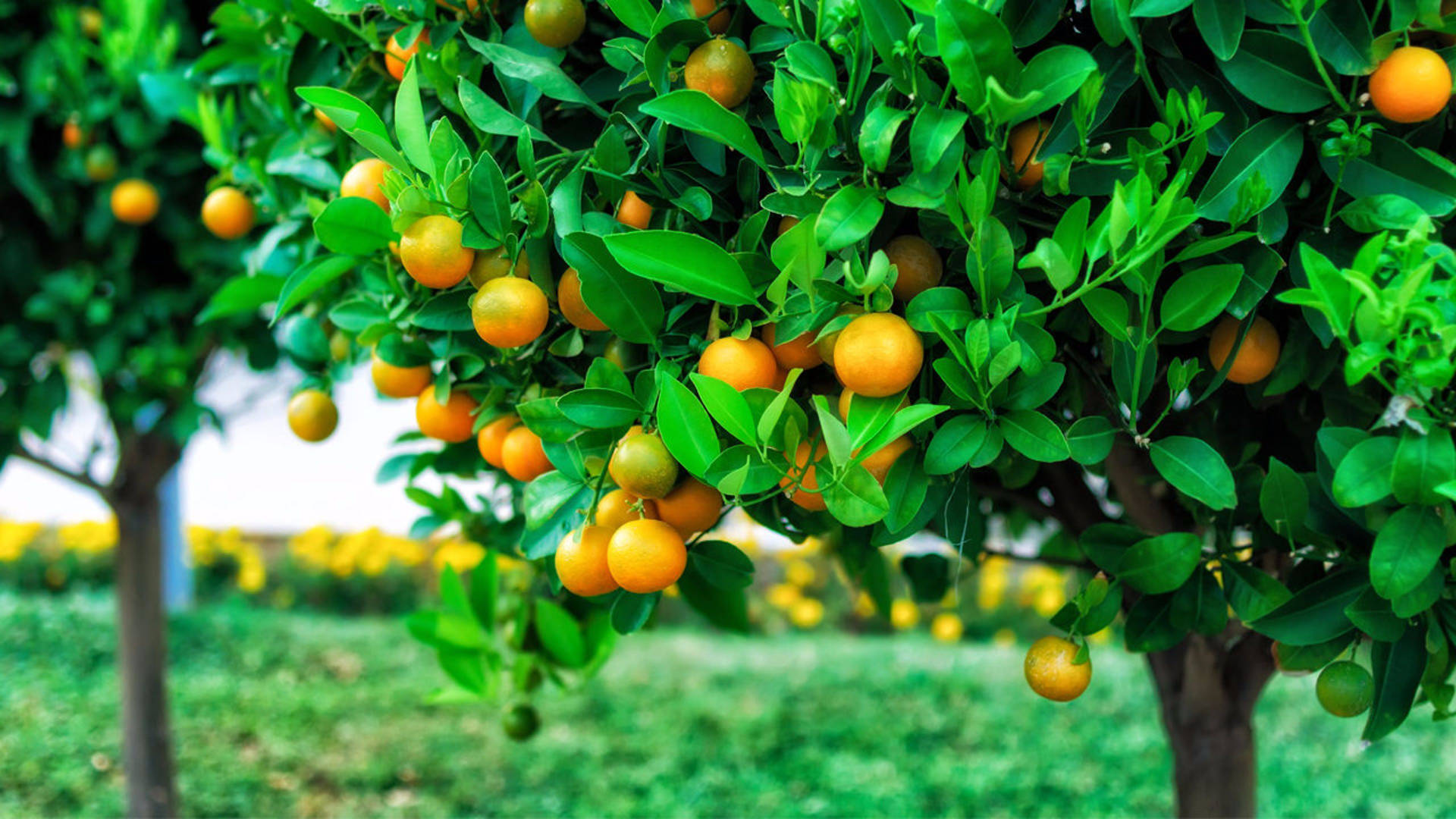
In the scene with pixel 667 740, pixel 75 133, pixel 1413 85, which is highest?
pixel 75 133

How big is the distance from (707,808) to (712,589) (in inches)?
55.0

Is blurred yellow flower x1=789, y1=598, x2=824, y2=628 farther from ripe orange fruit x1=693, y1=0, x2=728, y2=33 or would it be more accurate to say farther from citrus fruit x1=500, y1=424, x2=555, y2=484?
ripe orange fruit x1=693, y1=0, x2=728, y2=33

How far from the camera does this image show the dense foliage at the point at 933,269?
0.62 meters

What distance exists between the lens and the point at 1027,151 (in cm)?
70

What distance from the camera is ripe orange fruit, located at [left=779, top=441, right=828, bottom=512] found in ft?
2.17

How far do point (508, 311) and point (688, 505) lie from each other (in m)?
0.17

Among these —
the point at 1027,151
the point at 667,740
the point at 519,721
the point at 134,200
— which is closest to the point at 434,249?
the point at 1027,151

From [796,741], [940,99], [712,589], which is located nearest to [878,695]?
[796,741]

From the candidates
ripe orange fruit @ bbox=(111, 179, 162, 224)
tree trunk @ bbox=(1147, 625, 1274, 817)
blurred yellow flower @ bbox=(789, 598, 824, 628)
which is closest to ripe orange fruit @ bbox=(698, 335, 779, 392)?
tree trunk @ bbox=(1147, 625, 1274, 817)

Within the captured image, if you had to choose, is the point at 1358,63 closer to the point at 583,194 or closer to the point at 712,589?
the point at 583,194

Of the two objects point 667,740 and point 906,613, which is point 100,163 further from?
point 906,613

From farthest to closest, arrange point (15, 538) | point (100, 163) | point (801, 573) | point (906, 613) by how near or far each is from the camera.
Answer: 1. point (15, 538)
2. point (801, 573)
3. point (906, 613)
4. point (100, 163)

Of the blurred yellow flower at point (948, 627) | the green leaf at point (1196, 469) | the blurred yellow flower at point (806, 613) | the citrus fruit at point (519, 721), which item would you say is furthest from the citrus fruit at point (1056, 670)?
the blurred yellow flower at point (806, 613)

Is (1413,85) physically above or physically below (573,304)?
above
